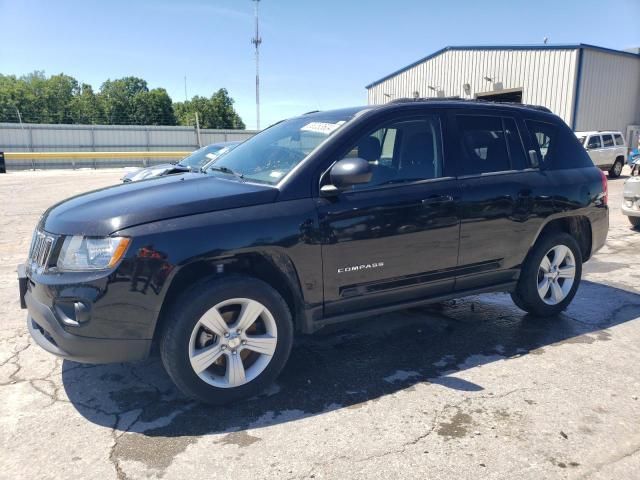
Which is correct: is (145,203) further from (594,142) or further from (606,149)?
(606,149)

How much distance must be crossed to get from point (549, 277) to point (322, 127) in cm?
257

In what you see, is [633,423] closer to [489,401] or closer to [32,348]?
[489,401]

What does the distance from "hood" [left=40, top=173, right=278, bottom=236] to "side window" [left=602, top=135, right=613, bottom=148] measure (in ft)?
71.6

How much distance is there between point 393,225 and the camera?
358 centimetres

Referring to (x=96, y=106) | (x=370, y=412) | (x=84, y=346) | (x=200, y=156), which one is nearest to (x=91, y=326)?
(x=84, y=346)

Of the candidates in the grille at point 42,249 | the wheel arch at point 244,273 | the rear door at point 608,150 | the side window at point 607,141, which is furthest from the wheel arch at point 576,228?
the side window at point 607,141

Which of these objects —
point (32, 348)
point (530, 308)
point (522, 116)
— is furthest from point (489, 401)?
point (32, 348)

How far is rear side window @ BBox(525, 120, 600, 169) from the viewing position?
4570mm

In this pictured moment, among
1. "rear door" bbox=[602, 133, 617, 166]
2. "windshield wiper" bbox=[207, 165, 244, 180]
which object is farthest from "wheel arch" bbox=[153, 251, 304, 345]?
"rear door" bbox=[602, 133, 617, 166]

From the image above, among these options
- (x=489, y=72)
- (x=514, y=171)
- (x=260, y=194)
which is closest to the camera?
(x=260, y=194)

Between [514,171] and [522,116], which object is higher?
[522,116]

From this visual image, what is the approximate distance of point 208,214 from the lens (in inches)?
119

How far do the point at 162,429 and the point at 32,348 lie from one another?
181 cm

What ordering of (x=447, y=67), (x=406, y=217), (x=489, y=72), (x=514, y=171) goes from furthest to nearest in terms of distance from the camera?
(x=447, y=67) < (x=489, y=72) < (x=514, y=171) < (x=406, y=217)
